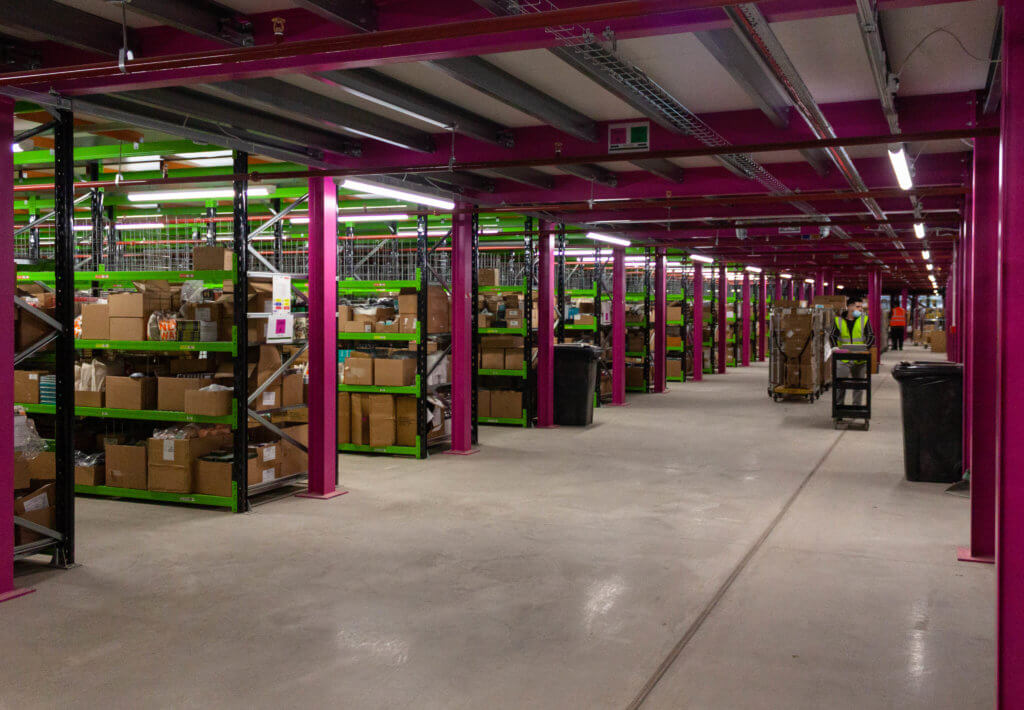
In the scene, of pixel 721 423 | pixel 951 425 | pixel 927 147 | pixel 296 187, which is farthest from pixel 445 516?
pixel 721 423

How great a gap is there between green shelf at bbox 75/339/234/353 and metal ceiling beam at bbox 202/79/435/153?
2147mm

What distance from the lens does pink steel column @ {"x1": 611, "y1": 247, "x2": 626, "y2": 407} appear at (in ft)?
52.0

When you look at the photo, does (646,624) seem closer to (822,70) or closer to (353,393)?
(822,70)

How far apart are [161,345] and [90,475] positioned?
1.56 m

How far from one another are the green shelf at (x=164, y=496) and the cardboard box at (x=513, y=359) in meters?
6.06

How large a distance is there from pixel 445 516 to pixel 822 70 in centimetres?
463

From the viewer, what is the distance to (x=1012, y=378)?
3.08m

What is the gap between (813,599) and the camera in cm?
513

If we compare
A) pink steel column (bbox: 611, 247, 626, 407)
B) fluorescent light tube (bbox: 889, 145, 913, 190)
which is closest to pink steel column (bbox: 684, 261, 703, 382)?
pink steel column (bbox: 611, 247, 626, 407)

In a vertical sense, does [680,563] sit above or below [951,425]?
below

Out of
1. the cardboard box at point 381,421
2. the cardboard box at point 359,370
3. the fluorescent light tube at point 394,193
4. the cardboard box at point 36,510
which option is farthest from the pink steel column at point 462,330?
the cardboard box at point 36,510

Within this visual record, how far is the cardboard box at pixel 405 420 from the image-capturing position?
10328mm

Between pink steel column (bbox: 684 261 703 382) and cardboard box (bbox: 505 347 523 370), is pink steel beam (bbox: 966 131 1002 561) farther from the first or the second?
pink steel column (bbox: 684 261 703 382)

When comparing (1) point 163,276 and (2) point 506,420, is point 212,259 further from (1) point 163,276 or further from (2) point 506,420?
(2) point 506,420
